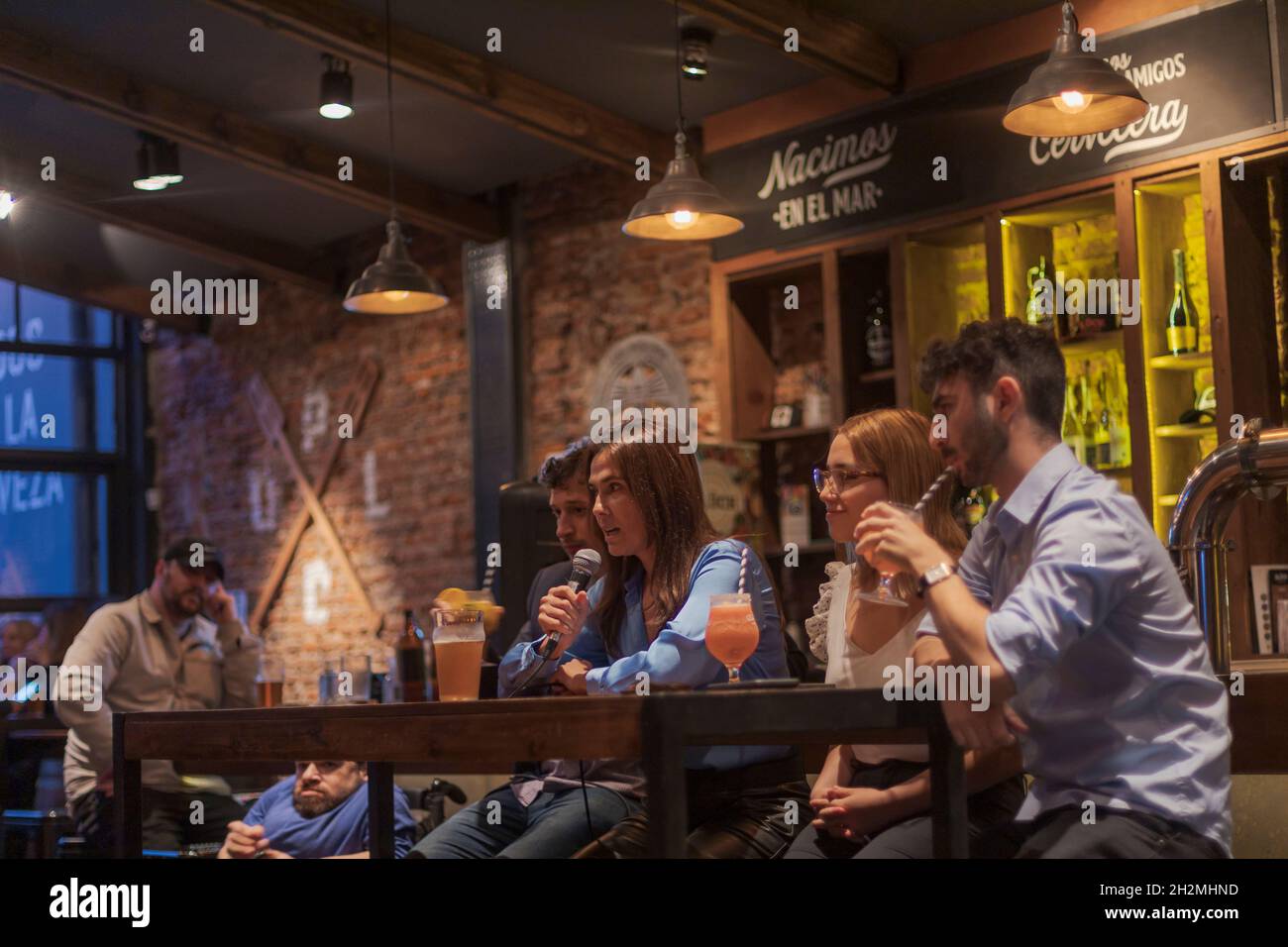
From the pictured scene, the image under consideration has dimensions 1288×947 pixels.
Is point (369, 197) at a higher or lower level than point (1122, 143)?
higher

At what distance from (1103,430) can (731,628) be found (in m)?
3.62

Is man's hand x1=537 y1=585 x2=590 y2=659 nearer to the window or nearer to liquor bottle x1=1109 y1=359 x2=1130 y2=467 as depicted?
liquor bottle x1=1109 y1=359 x2=1130 y2=467

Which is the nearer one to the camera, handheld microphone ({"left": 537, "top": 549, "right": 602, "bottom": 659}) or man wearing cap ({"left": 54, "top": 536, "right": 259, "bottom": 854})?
handheld microphone ({"left": 537, "top": 549, "right": 602, "bottom": 659})

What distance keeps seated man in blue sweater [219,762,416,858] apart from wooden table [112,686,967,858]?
173 centimetres

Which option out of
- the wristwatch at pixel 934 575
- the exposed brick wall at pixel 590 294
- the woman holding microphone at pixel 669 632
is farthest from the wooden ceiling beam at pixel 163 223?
the wristwatch at pixel 934 575

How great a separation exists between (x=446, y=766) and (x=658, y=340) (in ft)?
10.8

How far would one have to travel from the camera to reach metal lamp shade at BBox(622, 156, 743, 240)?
4949 millimetres

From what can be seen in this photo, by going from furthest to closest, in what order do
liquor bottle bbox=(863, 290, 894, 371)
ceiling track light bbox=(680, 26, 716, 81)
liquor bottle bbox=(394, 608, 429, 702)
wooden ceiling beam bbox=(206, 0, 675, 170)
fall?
liquor bottle bbox=(863, 290, 894, 371), ceiling track light bbox=(680, 26, 716, 81), wooden ceiling beam bbox=(206, 0, 675, 170), liquor bottle bbox=(394, 608, 429, 702)

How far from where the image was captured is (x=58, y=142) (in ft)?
24.8

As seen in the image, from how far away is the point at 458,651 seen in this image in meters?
2.69

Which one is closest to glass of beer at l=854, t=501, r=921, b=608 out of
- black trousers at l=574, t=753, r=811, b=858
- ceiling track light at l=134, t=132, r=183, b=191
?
black trousers at l=574, t=753, r=811, b=858

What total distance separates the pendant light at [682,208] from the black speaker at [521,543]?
1123 mm
